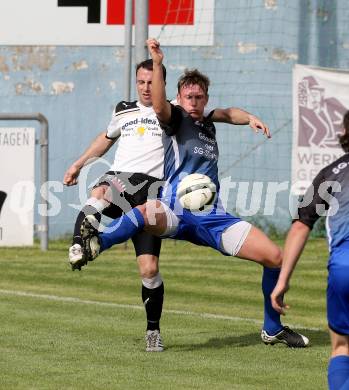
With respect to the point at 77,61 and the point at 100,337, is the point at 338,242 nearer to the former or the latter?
the point at 100,337

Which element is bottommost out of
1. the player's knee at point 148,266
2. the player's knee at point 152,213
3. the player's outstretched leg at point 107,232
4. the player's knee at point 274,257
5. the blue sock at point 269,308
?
the blue sock at point 269,308

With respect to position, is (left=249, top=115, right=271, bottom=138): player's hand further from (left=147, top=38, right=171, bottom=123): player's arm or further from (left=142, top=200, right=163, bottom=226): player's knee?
(left=142, top=200, right=163, bottom=226): player's knee

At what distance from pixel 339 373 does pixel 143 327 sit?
14.9ft

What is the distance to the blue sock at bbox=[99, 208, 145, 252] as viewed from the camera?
900cm

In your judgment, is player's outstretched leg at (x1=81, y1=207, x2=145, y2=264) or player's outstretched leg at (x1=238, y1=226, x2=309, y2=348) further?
player's outstretched leg at (x1=238, y1=226, x2=309, y2=348)

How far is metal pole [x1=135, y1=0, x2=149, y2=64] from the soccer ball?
8.05 m

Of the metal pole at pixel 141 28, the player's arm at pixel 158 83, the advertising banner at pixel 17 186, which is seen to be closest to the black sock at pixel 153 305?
the player's arm at pixel 158 83

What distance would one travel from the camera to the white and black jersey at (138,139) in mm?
10273

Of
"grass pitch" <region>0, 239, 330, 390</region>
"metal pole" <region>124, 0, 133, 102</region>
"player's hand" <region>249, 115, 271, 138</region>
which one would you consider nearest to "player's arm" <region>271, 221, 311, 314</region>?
"grass pitch" <region>0, 239, 330, 390</region>

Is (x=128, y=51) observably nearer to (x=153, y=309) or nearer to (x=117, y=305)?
(x=117, y=305)

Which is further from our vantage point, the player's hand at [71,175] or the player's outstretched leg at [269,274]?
the player's hand at [71,175]

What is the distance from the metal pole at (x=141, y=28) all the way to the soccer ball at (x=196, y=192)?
8046 mm

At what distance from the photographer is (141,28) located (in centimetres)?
1727

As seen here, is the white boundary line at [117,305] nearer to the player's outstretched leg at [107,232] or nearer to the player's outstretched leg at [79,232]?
the player's outstretched leg at [79,232]
